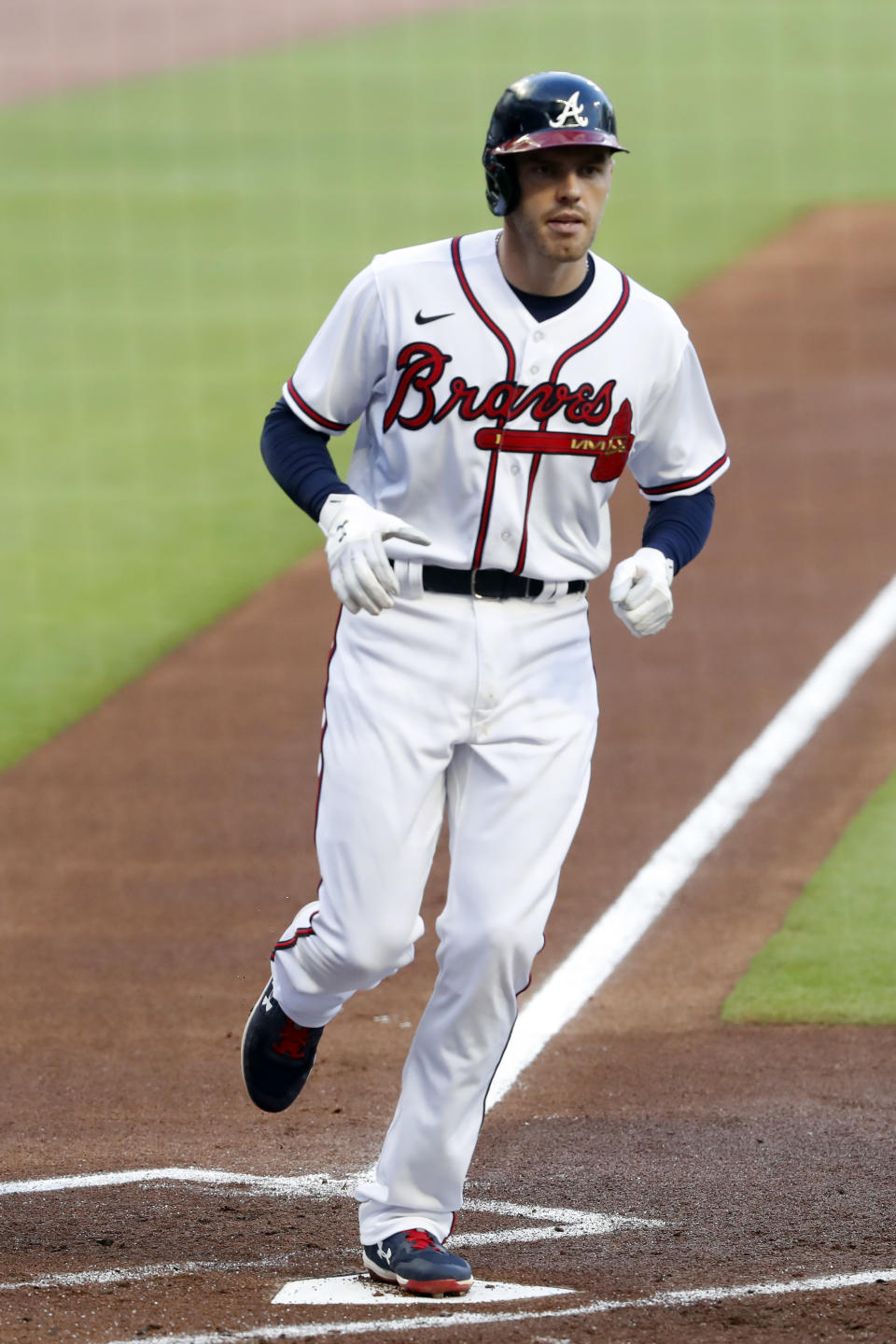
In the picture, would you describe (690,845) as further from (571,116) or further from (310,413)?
(571,116)

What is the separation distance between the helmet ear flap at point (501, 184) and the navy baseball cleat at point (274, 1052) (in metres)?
1.66

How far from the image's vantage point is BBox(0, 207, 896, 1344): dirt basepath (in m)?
3.90

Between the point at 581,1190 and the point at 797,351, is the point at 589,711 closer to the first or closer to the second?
the point at 581,1190

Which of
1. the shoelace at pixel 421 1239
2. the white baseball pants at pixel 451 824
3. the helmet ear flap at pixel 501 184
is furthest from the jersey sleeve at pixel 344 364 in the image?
the shoelace at pixel 421 1239

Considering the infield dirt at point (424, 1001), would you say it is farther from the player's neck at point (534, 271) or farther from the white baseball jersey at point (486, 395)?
the player's neck at point (534, 271)

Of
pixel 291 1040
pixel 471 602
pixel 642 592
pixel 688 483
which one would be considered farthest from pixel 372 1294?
pixel 688 483

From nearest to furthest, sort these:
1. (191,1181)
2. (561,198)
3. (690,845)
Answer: (561,198) → (191,1181) → (690,845)

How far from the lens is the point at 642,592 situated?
378 centimetres

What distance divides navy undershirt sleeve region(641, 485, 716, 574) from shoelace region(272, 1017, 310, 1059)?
4.09ft

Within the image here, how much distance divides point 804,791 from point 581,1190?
3.26 meters

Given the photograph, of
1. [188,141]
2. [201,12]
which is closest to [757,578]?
[188,141]

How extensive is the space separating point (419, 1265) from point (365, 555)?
1.34m

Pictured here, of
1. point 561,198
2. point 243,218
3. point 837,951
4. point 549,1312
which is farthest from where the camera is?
point 243,218

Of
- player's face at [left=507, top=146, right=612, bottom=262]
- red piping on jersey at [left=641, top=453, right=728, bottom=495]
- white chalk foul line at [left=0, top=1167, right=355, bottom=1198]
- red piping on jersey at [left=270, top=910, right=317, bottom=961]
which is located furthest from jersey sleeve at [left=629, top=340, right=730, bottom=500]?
white chalk foul line at [left=0, top=1167, right=355, bottom=1198]
